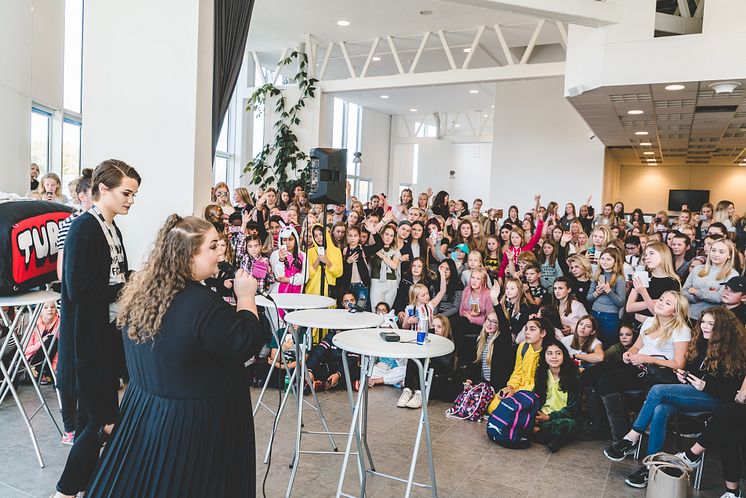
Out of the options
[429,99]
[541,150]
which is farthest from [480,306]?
[429,99]

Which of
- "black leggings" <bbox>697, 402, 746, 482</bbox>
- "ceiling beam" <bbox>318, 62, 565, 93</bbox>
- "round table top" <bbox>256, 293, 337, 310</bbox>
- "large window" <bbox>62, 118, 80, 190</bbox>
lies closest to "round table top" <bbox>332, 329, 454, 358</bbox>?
"round table top" <bbox>256, 293, 337, 310</bbox>

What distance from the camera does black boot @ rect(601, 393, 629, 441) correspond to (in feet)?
13.0

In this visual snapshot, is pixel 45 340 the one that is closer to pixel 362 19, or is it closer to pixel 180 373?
pixel 180 373

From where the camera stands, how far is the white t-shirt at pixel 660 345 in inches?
153

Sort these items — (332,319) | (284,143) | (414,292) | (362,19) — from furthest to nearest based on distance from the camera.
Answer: (284,143) → (362,19) → (414,292) → (332,319)

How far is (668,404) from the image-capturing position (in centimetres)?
363

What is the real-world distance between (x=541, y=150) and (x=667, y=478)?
36.1ft

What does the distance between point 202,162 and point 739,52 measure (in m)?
5.38

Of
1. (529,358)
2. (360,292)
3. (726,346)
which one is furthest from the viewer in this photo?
(360,292)

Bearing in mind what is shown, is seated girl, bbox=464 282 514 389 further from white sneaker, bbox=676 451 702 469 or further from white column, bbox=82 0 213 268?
white column, bbox=82 0 213 268

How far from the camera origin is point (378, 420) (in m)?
4.32

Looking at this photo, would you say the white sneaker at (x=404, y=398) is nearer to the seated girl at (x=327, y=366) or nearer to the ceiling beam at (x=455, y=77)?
the seated girl at (x=327, y=366)

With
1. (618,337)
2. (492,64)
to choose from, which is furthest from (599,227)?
(492,64)

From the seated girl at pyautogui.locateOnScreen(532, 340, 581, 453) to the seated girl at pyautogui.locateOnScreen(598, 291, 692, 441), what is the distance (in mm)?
198
